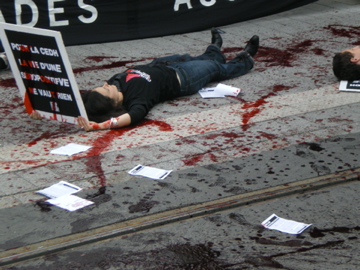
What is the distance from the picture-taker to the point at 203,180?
18.7 feet

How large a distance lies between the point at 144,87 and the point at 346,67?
2.47m

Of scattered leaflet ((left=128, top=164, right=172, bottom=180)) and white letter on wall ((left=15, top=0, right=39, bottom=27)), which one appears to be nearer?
scattered leaflet ((left=128, top=164, right=172, bottom=180))

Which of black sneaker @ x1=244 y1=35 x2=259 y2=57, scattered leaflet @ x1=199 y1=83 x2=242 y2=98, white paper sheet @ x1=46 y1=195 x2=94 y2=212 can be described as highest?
black sneaker @ x1=244 y1=35 x2=259 y2=57

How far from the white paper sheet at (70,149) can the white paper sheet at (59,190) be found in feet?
2.25

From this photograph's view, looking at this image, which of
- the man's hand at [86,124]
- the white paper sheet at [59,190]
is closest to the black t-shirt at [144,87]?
the man's hand at [86,124]

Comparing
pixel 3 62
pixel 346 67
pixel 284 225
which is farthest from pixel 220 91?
pixel 284 225

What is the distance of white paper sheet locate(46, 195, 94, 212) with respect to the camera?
5.24m

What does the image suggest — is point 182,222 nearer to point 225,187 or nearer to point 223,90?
point 225,187

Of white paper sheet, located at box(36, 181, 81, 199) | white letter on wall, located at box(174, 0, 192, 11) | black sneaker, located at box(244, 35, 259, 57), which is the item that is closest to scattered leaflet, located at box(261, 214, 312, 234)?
white paper sheet, located at box(36, 181, 81, 199)

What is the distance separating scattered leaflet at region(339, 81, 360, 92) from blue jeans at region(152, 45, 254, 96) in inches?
49.9

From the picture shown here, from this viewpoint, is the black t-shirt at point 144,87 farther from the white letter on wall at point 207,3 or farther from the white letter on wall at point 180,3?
the white letter on wall at point 207,3

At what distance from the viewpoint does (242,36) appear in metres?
10.2

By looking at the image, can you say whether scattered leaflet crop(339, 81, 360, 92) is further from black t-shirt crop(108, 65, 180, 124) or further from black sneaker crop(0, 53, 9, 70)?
black sneaker crop(0, 53, 9, 70)

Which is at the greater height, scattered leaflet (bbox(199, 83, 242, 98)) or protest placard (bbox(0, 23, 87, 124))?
protest placard (bbox(0, 23, 87, 124))
